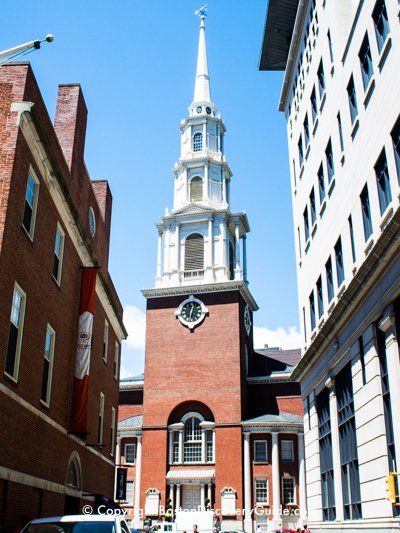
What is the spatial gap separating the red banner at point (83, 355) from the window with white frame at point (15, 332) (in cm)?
677

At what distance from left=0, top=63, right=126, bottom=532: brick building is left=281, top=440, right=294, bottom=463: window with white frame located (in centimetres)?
2707

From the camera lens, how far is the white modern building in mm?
17516

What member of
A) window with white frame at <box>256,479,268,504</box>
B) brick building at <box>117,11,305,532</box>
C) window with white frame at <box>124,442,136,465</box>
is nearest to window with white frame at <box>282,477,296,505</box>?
brick building at <box>117,11,305,532</box>

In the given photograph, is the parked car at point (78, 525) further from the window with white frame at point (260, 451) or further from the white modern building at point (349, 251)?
the window with white frame at point (260, 451)

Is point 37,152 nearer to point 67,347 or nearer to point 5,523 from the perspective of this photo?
point 67,347

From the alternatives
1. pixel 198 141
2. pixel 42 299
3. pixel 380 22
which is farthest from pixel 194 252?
pixel 380 22

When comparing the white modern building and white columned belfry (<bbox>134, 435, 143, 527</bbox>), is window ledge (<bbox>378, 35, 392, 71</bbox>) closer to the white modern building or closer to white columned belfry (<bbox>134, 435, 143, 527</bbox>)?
the white modern building

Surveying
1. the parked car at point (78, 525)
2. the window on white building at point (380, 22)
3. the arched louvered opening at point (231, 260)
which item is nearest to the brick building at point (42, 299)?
the parked car at point (78, 525)

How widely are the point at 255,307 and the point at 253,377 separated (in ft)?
28.6

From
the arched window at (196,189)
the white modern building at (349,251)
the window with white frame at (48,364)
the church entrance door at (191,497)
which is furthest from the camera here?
the arched window at (196,189)

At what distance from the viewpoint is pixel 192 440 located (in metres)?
54.1

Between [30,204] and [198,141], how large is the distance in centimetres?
5304

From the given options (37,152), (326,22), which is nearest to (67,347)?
(37,152)

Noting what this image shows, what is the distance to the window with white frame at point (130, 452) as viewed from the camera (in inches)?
2202
